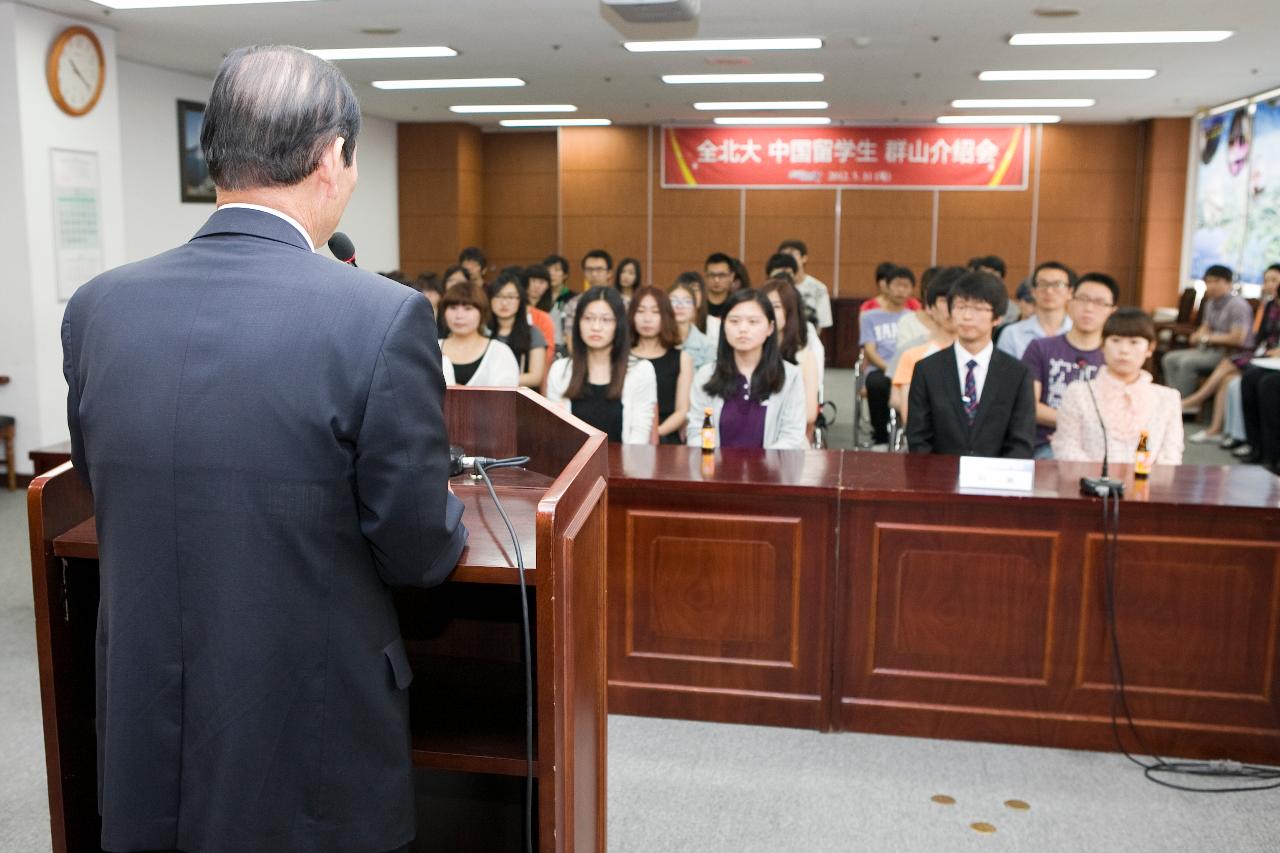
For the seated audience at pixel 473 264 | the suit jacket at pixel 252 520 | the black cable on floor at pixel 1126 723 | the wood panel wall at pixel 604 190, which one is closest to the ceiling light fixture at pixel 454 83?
the seated audience at pixel 473 264

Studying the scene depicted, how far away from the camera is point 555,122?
44.4 ft

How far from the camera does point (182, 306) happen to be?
4.02ft

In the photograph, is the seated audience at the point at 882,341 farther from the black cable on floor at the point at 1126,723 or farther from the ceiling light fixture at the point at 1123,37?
the black cable on floor at the point at 1126,723

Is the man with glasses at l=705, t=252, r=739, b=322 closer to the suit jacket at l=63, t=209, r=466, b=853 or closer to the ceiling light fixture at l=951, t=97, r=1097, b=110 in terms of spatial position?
the ceiling light fixture at l=951, t=97, r=1097, b=110

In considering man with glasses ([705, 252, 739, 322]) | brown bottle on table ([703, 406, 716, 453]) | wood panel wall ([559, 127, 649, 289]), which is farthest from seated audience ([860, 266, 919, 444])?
wood panel wall ([559, 127, 649, 289])

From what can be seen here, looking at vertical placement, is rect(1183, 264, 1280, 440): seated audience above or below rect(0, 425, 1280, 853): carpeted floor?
above

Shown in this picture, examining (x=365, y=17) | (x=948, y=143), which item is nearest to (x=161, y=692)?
(x=365, y=17)

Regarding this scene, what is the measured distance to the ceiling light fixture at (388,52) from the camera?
841 centimetres

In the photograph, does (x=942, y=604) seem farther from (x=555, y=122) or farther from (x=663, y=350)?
(x=555, y=122)

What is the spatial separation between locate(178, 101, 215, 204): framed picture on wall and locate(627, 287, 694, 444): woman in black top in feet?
20.2

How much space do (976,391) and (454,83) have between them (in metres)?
7.63

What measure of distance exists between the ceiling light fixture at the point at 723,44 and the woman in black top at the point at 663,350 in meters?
3.74

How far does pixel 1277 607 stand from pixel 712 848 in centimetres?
174

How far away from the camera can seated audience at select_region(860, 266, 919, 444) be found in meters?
6.91
